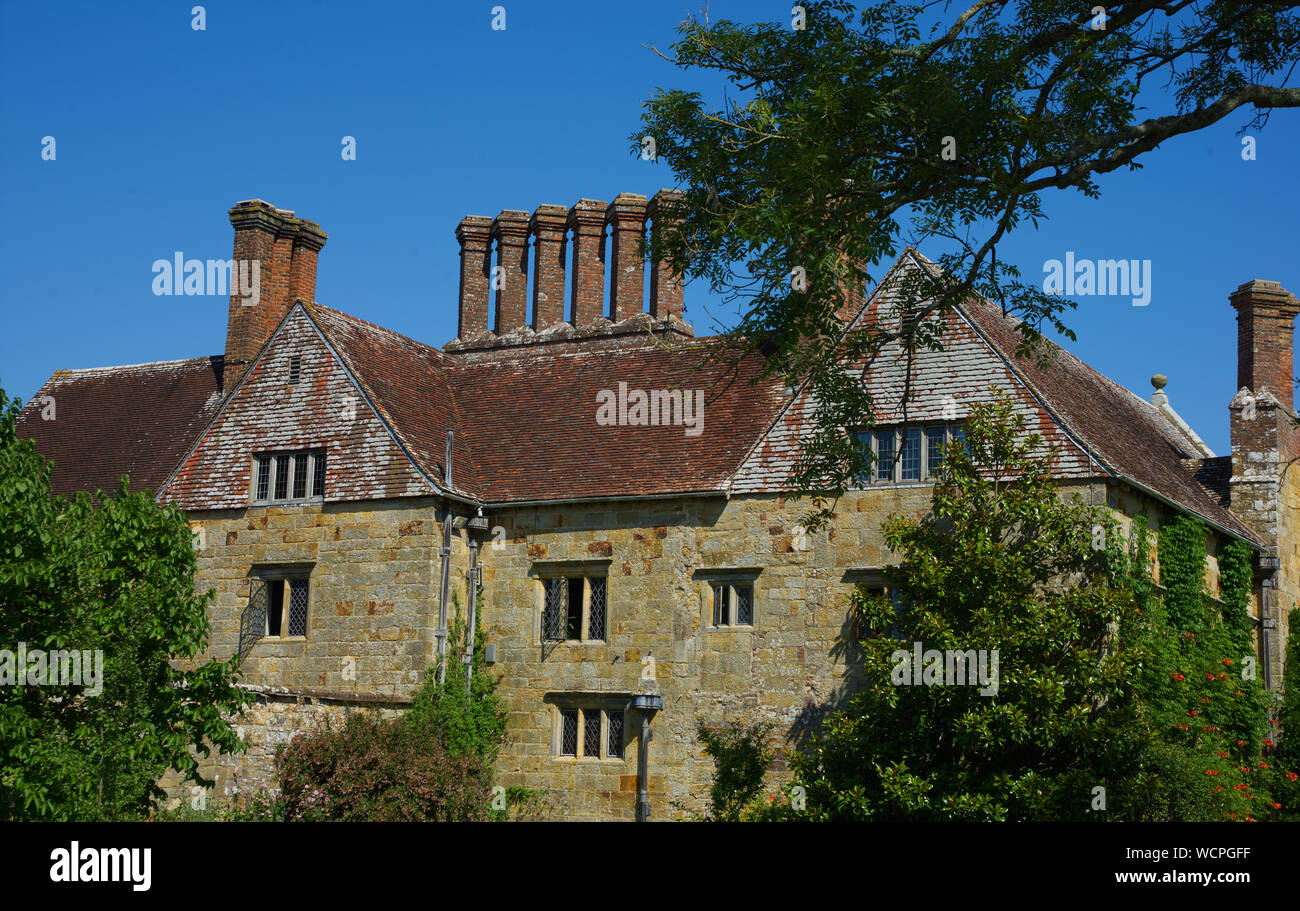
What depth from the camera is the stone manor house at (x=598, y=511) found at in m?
22.9

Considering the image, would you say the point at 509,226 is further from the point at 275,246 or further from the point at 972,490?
the point at 972,490

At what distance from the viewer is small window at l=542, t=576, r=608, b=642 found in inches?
966

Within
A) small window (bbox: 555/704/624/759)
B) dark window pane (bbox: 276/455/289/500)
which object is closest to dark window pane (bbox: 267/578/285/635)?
dark window pane (bbox: 276/455/289/500)

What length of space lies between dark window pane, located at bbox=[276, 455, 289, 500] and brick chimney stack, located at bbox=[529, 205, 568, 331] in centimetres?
750

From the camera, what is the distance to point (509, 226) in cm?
3222

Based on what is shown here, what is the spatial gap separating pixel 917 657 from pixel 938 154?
8739 mm

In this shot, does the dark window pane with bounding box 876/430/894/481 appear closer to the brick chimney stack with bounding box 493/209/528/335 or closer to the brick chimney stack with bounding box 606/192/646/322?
the brick chimney stack with bounding box 606/192/646/322

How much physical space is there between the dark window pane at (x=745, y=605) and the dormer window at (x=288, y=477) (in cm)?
834

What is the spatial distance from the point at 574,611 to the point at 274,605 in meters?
Result: 5.93

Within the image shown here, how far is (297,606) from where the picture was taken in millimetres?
25531
